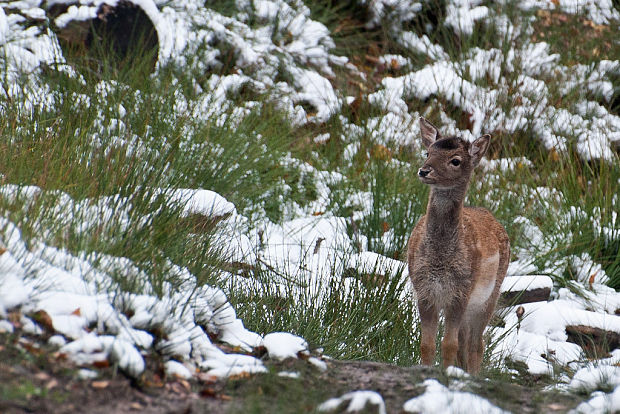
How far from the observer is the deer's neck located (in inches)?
191

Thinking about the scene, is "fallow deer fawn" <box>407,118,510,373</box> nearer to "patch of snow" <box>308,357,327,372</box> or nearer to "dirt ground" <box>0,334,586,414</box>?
"dirt ground" <box>0,334,586,414</box>

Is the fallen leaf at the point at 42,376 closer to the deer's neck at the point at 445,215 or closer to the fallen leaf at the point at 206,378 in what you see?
the fallen leaf at the point at 206,378

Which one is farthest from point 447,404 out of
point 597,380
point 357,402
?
point 597,380

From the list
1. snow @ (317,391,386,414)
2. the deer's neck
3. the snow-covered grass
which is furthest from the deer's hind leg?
snow @ (317,391,386,414)

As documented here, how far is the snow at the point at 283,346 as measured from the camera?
386cm

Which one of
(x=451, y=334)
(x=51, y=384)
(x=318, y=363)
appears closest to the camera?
(x=51, y=384)

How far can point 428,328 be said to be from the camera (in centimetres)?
484

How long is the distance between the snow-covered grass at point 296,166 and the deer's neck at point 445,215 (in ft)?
2.04

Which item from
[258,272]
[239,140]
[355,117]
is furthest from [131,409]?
[355,117]

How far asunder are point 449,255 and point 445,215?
0.23m

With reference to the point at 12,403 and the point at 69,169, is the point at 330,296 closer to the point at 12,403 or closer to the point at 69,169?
the point at 69,169

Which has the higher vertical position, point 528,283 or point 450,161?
point 450,161

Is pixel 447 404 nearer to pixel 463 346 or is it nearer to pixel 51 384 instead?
pixel 51 384

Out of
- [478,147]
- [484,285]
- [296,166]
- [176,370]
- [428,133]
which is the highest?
[296,166]
